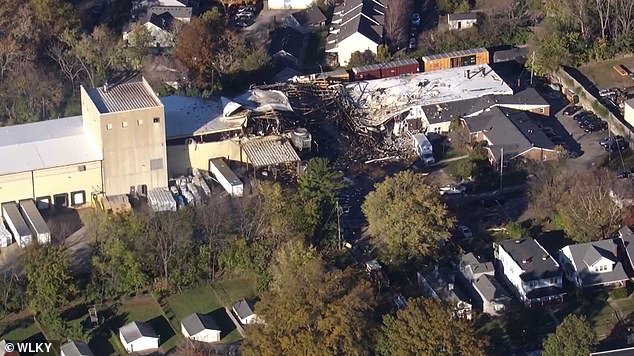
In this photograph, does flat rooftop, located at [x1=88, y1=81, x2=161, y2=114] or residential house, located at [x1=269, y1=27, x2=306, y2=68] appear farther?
residential house, located at [x1=269, y1=27, x2=306, y2=68]

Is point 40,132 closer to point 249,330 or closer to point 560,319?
point 249,330

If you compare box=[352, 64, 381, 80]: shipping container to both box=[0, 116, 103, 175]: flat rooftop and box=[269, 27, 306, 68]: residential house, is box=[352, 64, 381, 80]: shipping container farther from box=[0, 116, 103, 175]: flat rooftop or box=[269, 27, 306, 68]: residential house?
box=[0, 116, 103, 175]: flat rooftop

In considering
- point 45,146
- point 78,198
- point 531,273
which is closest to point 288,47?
point 45,146

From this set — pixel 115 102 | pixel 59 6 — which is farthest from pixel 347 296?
pixel 59 6

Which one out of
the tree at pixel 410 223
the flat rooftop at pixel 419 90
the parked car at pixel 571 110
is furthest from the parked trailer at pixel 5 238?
the parked car at pixel 571 110

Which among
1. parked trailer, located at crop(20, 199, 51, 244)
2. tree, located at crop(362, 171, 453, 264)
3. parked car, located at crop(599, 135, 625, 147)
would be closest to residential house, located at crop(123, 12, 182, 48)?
parked trailer, located at crop(20, 199, 51, 244)

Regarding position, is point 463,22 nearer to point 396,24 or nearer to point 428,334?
point 396,24
